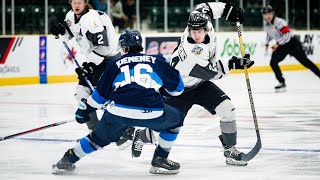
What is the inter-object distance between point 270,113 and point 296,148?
287 cm

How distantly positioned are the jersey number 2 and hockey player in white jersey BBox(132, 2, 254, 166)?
1.77 feet

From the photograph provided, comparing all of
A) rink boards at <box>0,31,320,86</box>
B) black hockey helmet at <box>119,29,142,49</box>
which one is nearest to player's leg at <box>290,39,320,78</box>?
rink boards at <box>0,31,320,86</box>

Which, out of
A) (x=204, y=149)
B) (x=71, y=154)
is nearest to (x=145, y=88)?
(x=71, y=154)

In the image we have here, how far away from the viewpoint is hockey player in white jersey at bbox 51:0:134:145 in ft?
21.1

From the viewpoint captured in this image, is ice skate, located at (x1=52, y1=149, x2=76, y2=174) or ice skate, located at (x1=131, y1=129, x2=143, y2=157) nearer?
ice skate, located at (x1=52, y1=149, x2=76, y2=174)

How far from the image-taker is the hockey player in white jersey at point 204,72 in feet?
17.9

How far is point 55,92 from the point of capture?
12180 millimetres

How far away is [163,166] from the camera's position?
518 cm

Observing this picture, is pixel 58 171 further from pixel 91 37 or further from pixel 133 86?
pixel 91 37

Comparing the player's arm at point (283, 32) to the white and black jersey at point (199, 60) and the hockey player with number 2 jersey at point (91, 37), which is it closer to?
the hockey player with number 2 jersey at point (91, 37)

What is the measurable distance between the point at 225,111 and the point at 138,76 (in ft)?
3.20

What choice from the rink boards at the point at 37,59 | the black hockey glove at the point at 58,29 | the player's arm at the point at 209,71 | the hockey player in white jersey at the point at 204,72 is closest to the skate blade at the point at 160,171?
the hockey player in white jersey at the point at 204,72

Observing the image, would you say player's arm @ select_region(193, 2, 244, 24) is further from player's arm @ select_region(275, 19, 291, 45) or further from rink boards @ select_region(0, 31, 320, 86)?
rink boards @ select_region(0, 31, 320, 86)

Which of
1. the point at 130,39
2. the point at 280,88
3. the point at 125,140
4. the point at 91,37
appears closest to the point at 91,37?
the point at 91,37
